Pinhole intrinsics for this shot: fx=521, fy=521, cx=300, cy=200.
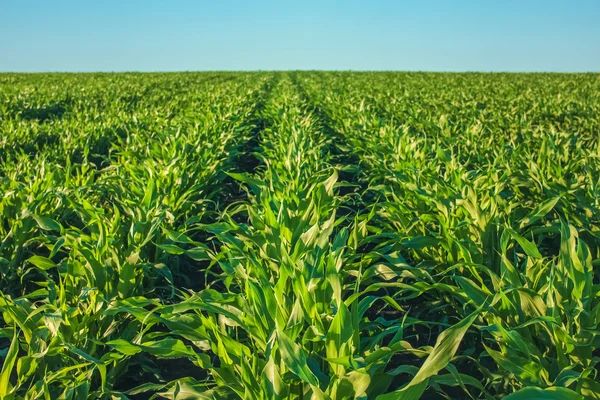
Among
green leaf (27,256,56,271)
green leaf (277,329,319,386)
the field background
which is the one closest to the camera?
green leaf (277,329,319,386)

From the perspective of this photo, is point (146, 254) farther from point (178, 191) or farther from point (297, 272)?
point (297, 272)

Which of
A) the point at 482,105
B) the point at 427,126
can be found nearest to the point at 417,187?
the point at 427,126

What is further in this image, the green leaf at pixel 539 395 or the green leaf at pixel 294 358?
the green leaf at pixel 294 358

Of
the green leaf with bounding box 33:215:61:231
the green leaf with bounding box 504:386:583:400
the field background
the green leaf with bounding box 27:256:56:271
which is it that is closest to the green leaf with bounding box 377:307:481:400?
the field background

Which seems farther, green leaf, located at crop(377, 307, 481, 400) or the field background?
the field background

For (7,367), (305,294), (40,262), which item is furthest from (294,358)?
(40,262)

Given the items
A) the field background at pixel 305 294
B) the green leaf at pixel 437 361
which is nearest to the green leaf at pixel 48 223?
the field background at pixel 305 294

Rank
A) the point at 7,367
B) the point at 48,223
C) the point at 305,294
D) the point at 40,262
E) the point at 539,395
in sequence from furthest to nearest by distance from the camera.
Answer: the point at 48,223 → the point at 40,262 → the point at 305,294 → the point at 7,367 → the point at 539,395

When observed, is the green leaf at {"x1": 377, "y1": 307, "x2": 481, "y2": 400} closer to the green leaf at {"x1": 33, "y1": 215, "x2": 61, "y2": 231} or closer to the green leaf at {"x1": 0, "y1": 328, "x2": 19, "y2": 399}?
the green leaf at {"x1": 0, "y1": 328, "x2": 19, "y2": 399}

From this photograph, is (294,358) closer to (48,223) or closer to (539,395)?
(539,395)

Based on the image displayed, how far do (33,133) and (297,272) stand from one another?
6.74m

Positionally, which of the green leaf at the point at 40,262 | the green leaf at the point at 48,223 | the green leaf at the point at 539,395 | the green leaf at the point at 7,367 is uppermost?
the green leaf at the point at 48,223

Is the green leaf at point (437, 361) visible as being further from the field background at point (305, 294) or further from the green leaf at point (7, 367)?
the green leaf at point (7, 367)

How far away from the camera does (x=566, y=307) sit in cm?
199
